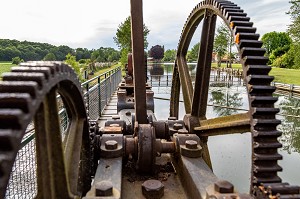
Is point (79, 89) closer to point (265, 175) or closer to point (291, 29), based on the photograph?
point (265, 175)

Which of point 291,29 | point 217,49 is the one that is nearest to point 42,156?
point 291,29

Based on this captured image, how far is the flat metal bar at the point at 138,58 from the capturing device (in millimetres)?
2963

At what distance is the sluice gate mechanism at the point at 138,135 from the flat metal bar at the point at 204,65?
0.01 metres

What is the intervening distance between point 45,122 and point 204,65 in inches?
90.7

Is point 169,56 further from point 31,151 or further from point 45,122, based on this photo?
point 45,122

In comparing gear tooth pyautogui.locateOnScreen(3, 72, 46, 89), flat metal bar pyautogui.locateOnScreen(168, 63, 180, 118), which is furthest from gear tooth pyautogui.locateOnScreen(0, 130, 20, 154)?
flat metal bar pyautogui.locateOnScreen(168, 63, 180, 118)

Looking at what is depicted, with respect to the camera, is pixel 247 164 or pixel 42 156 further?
pixel 247 164

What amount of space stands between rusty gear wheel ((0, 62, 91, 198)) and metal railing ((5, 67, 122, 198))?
1.01 ft

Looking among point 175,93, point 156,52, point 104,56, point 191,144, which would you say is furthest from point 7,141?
point 156,52

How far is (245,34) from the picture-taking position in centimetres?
218

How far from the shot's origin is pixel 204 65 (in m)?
3.30

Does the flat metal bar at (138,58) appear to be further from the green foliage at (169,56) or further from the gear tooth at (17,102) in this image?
the green foliage at (169,56)

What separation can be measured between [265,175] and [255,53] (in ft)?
2.85

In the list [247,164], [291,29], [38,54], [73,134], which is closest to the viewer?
[73,134]
